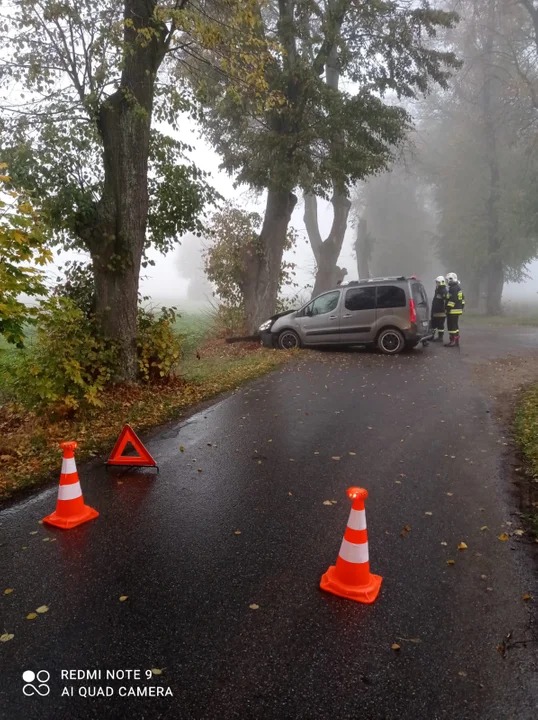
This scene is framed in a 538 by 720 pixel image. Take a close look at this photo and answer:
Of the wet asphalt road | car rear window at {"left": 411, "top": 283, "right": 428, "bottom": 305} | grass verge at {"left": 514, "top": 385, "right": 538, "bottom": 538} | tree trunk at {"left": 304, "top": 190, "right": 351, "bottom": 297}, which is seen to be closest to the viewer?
the wet asphalt road

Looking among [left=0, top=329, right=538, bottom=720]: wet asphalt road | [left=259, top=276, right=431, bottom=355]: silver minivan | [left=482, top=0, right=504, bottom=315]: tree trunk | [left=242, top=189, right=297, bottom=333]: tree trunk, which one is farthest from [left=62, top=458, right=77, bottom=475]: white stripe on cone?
[left=482, top=0, right=504, bottom=315]: tree trunk

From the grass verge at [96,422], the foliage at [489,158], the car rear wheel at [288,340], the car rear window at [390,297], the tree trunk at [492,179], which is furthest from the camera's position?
the tree trunk at [492,179]

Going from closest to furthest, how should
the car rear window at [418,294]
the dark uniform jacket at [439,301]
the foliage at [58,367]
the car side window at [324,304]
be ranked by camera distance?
the foliage at [58,367] < the car rear window at [418,294] < the car side window at [324,304] < the dark uniform jacket at [439,301]

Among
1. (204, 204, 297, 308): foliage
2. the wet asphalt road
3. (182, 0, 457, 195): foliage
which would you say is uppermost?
(182, 0, 457, 195): foliage

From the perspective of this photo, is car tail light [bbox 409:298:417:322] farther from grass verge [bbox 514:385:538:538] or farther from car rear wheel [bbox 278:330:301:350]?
grass verge [bbox 514:385:538:538]

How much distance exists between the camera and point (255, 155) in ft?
47.8

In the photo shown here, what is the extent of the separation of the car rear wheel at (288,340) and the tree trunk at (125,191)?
254 inches

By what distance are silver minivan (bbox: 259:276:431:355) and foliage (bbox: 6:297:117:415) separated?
287 inches

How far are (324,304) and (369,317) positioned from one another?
1.34 m

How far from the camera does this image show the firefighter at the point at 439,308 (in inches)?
586

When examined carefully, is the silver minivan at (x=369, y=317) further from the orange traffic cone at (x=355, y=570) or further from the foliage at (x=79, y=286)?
the orange traffic cone at (x=355, y=570)

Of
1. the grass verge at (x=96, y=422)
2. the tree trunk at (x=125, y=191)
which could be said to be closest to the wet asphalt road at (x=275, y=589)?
the grass verge at (x=96, y=422)

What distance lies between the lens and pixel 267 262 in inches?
635

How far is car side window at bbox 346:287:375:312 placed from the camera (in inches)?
516
